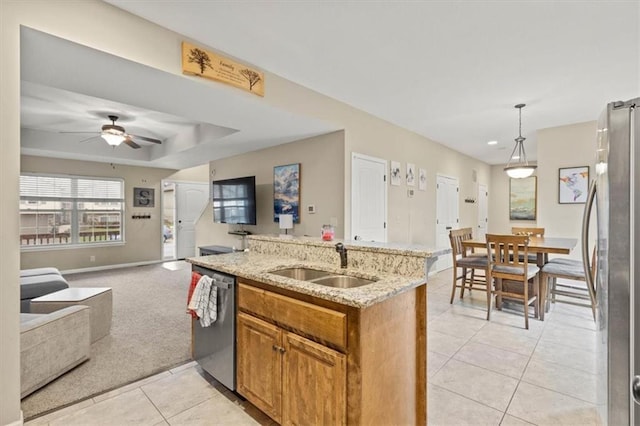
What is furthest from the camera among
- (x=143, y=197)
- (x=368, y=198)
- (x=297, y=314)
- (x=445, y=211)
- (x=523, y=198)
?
(x=523, y=198)

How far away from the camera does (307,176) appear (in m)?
4.54

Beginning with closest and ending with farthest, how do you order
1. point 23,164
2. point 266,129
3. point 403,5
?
1. point 403,5
2. point 266,129
3. point 23,164

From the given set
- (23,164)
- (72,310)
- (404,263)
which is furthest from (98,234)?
(404,263)

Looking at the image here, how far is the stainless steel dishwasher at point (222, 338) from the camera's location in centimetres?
210

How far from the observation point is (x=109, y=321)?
3260mm

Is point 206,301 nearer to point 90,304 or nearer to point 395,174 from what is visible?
point 90,304

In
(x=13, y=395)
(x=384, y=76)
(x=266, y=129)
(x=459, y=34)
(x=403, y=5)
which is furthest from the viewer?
(x=266, y=129)

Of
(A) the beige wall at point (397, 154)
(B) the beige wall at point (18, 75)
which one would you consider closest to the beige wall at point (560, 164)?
(A) the beige wall at point (397, 154)

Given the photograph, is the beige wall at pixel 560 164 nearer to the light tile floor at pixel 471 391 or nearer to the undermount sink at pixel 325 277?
the light tile floor at pixel 471 391

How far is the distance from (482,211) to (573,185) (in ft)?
11.5

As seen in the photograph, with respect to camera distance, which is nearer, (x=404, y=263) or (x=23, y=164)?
(x=404, y=263)

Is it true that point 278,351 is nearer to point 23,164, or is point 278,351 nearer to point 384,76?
point 384,76

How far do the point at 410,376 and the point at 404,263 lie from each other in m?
0.64

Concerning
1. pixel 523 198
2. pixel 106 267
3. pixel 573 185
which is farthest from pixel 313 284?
pixel 523 198
